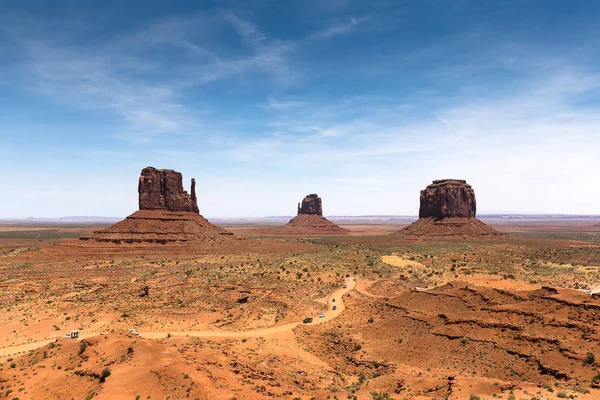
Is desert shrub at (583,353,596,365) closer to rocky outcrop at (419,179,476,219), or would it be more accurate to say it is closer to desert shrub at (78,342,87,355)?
desert shrub at (78,342,87,355)

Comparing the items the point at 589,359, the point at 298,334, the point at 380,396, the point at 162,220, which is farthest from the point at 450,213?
the point at 380,396

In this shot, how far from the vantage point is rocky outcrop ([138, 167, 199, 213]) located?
99.4 metres

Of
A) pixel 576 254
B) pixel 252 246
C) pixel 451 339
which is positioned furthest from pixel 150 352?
pixel 576 254

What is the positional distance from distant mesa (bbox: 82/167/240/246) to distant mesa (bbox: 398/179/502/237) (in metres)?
74.3

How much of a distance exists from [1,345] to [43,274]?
34573 mm

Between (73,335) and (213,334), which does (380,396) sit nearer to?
(213,334)

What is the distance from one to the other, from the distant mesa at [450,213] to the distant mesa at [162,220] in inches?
2924

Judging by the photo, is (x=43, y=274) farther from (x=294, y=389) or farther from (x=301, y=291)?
(x=294, y=389)

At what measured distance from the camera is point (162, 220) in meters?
98.3

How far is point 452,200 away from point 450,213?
509 centimetres

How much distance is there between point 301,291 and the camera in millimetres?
50031

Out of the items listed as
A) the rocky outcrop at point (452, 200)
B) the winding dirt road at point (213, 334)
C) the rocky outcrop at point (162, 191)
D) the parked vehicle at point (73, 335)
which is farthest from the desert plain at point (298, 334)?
the rocky outcrop at point (452, 200)

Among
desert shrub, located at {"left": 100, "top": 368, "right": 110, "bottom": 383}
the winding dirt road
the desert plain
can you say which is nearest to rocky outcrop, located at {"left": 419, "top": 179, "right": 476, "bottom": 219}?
the desert plain

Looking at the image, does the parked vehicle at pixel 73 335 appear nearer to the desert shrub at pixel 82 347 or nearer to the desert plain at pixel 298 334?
the desert plain at pixel 298 334
